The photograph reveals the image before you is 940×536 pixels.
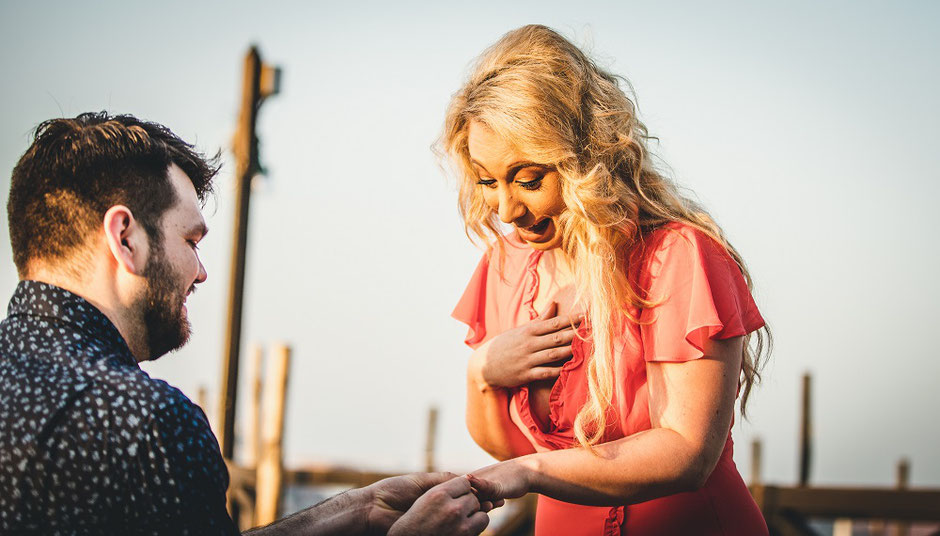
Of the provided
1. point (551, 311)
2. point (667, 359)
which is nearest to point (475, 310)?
point (551, 311)

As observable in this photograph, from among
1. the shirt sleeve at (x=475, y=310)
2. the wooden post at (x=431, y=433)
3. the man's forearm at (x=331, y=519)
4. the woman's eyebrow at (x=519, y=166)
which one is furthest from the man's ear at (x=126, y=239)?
the wooden post at (x=431, y=433)

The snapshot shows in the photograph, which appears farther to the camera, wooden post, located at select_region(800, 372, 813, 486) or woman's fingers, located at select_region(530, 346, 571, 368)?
wooden post, located at select_region(800, 372, 813, 486)

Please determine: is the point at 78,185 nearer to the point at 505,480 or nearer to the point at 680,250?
the point at 505,480

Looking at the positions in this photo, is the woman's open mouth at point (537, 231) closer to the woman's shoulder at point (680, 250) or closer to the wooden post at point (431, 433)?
the woman's shoulder at point (680, 250)

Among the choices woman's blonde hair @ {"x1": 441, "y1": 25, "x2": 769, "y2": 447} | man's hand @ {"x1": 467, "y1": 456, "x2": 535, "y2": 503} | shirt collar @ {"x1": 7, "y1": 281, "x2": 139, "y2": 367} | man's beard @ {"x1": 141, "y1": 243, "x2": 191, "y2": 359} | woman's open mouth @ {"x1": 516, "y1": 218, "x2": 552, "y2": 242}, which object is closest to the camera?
shirt collar @ {"x1": 7, "y1": 281, "x2": 139, "y2": 367}

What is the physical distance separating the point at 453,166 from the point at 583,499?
3.53 feet

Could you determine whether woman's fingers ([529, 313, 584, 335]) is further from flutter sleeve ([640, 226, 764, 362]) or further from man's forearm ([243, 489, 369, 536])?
man's forearm ([243, 489, 369, 536])

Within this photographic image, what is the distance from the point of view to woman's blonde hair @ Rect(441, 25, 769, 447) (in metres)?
2.27

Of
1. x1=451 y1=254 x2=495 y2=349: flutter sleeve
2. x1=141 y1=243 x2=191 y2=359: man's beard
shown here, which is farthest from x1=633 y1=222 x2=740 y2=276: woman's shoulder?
x1=141 y1=243 x2=191 y2=359: man's beard

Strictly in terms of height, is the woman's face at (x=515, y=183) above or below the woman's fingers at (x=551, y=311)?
above

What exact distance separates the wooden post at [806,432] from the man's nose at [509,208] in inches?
414

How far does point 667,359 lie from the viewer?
2.15 metres

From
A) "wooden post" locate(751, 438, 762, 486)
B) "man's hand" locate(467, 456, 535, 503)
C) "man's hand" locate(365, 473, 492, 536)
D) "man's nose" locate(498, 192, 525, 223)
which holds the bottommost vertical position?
"wooden post" locate(751, 438, 762, 486)

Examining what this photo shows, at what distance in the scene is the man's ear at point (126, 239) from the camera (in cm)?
184
